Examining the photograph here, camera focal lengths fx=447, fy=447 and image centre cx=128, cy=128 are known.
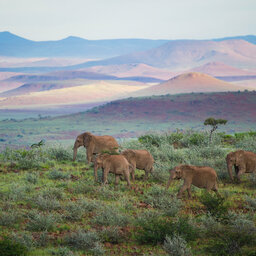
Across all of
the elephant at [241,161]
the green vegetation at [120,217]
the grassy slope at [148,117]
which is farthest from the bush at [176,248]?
the grassy slope at [148,117]

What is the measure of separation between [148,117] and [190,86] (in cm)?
6456

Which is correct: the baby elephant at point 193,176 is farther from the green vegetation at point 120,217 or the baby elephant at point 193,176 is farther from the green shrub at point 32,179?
the green shrub at point 32,179

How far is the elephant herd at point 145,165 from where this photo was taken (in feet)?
32.5

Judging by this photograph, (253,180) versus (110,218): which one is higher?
(110,218)

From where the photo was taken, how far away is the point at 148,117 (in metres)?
98.2

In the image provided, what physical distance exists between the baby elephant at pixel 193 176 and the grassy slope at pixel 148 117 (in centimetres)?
7087

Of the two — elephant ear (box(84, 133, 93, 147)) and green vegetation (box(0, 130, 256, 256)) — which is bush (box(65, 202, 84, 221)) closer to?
green vegetation (box(0, 130, 256, 256))

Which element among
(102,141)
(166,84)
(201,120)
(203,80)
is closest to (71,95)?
(166,84)

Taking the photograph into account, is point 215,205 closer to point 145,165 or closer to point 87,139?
point 145,165

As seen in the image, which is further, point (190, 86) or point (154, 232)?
point (190, 86)

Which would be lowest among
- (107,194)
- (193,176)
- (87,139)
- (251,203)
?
(251,203)

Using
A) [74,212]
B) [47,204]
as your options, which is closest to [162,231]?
[74,212]

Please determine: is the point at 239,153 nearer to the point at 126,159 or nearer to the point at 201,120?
the point at 126,159

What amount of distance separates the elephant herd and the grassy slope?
2627 inches
